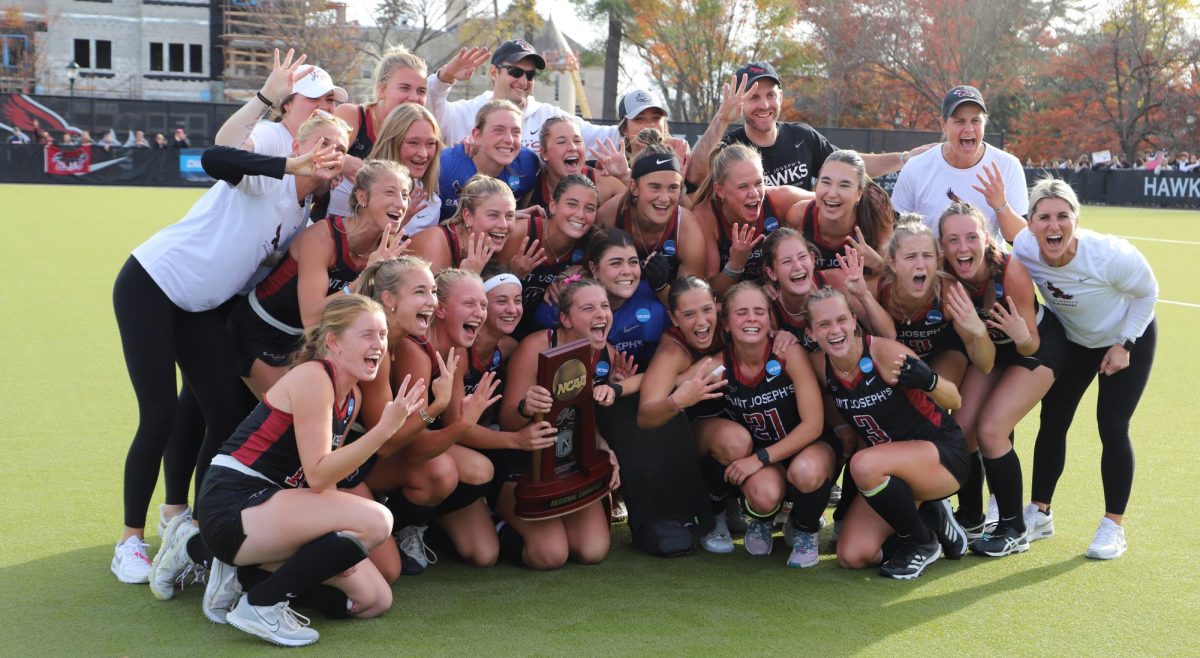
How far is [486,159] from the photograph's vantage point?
579 cm

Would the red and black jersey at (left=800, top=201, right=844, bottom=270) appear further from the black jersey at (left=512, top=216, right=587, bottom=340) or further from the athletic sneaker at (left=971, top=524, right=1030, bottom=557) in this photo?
the athletic sneaker at (left=971, top=524, right=1030, bottom=557)

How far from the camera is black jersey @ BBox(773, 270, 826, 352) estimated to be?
5.27 m

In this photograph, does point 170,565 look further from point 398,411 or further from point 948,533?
point 948,533

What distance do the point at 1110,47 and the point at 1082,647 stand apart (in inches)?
1900

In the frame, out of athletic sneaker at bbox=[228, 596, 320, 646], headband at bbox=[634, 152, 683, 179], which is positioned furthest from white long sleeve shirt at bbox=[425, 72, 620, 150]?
athletic sneaker at bbox=[228, 596, 320, 646]

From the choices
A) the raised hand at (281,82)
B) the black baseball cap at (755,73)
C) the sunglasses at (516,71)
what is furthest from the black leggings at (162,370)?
the black baseball cap at (755,73)

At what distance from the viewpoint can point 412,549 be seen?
4848mm

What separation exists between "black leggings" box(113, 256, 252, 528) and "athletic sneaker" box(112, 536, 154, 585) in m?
0.10

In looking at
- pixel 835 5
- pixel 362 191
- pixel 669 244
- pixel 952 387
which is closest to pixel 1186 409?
pixel 952 387

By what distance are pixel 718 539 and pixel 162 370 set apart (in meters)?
2.54

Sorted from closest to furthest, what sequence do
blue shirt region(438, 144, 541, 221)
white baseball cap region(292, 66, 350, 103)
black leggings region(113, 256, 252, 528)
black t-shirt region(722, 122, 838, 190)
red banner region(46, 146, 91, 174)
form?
black leggings region(113, 256, 252, 528) < white baseball cap region(292, 66, 350, 103) < blue shirt region(438, 144, 541, 221) < black t-shirt region(722, 122, 838, 190) < red banner region(46, 146, 91, 174)

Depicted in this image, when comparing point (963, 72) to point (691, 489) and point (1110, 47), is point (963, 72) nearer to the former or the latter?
point (1110, 47)

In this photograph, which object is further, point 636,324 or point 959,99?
point 959,99

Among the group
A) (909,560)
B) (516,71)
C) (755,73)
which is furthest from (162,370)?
(755,73)
